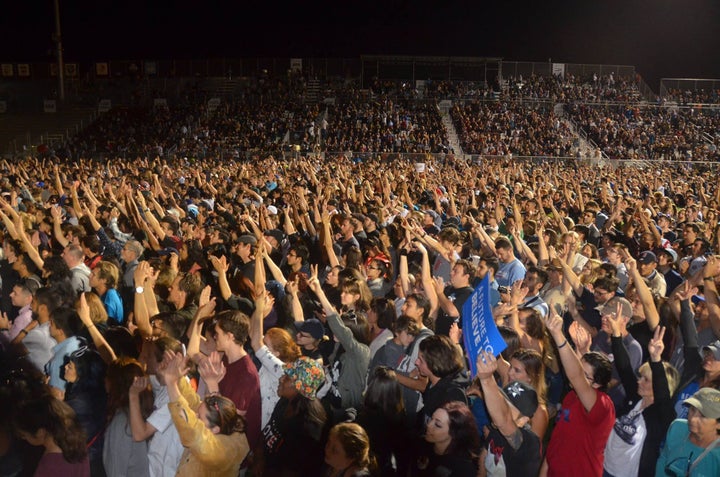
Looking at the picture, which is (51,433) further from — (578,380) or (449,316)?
(449,316)

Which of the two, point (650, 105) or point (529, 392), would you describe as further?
point (650, 105)

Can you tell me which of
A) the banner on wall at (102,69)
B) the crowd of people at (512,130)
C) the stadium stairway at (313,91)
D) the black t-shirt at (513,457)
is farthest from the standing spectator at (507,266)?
the banner on wall at (102,69)

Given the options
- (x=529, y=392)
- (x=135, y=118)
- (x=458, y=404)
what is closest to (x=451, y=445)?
(x=458, y=404)

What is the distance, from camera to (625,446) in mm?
Result: 3441

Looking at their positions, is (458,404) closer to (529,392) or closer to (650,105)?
(529,392)

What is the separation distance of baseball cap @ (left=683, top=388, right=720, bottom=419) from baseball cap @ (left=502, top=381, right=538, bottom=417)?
72cm

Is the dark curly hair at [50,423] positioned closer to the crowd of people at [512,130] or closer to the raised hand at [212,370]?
the raised hand at [212,370]

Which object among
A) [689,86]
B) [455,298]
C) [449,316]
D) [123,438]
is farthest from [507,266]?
[689,86]

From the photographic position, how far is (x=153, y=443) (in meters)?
3.35

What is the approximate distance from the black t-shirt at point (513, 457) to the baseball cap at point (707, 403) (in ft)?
2.45

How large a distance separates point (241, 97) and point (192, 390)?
36235mm

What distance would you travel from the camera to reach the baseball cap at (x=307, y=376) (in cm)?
336

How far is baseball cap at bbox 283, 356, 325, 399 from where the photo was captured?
3.36 meters

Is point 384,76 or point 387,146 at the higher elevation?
point 384,76
